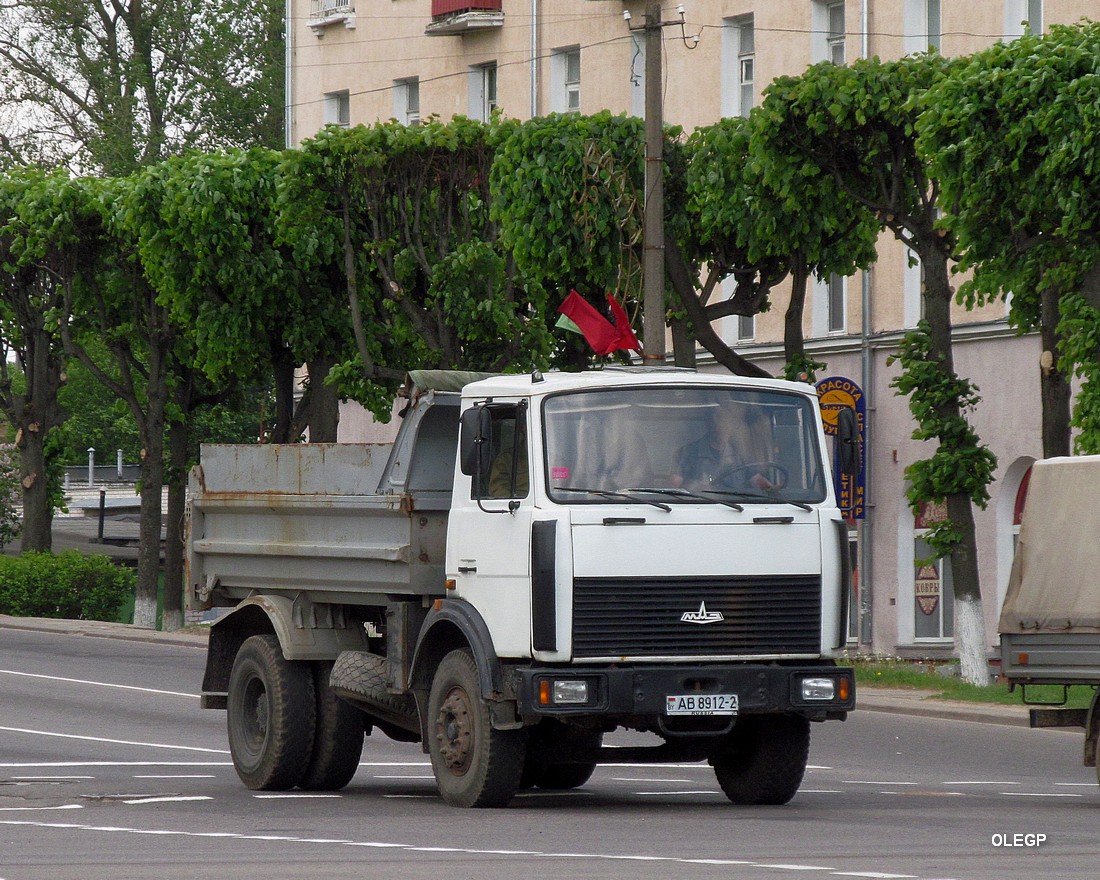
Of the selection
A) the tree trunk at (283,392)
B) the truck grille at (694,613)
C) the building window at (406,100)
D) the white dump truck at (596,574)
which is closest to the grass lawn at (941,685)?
the white dump truck at (596,574)

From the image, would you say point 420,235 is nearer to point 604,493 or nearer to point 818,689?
point 604,493

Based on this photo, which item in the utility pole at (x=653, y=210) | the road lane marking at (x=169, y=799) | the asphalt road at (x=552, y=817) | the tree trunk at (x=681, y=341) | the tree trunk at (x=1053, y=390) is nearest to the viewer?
the asphalt road at (x=552, y=817)

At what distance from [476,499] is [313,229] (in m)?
20.0

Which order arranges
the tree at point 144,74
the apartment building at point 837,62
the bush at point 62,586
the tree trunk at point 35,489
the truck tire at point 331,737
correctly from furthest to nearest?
the tree at point 144,74, the tree trunk at point 35,489, the bush at point 62,586, the apartment building at point 837,62, the truck tire at point 331,737

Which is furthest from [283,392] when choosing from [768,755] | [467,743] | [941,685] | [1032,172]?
[467,743]

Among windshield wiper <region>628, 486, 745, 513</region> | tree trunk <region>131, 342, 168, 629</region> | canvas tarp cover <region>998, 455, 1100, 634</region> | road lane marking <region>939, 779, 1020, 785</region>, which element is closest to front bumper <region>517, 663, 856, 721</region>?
windshield wiper <region>628, 486, 745, 513</region>

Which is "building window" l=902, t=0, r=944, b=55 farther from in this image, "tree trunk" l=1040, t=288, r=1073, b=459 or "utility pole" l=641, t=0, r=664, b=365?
"tree trunk" l=1040, t=288, r=1073, b=459

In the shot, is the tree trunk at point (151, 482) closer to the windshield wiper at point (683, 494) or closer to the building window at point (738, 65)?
the building window at point (738, 65)

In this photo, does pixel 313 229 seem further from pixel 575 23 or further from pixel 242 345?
pixel 575 23

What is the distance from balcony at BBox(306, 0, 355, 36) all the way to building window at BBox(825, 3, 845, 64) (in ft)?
44.7

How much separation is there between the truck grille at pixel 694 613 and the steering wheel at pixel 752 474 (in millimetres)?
565

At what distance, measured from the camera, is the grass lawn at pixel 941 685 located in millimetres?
23188

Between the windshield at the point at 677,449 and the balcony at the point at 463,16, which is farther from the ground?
the balcony at the point at 463,16

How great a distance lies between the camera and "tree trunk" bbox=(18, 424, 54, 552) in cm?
4194
